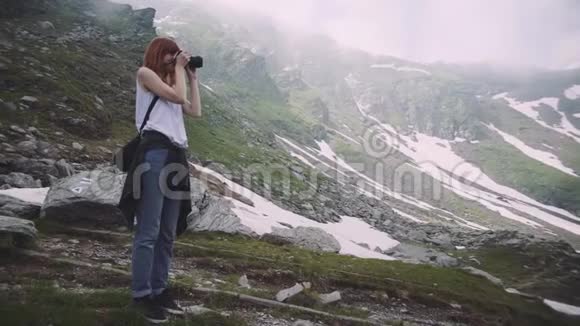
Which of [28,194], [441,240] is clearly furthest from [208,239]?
[441,240]

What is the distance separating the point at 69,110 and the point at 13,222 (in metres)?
36.3

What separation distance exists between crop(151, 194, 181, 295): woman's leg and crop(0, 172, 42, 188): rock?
19985 mm

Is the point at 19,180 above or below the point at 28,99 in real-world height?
below

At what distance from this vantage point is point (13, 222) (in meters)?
12.8

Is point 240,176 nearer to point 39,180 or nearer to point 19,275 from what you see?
point 39,180

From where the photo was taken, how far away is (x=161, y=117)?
8.15m

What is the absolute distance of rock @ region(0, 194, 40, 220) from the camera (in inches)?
709

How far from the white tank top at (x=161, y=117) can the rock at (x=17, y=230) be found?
707cm

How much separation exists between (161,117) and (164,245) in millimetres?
2672

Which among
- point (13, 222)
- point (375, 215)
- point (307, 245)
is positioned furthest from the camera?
point (375, 215)

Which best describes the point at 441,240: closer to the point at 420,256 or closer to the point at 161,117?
the point at 420,256

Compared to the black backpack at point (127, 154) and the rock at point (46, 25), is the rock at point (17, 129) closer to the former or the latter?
the black backpack at point (127, 154)

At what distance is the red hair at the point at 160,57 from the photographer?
8188 mm

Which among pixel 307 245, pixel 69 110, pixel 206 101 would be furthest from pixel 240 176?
pixel 206 101
